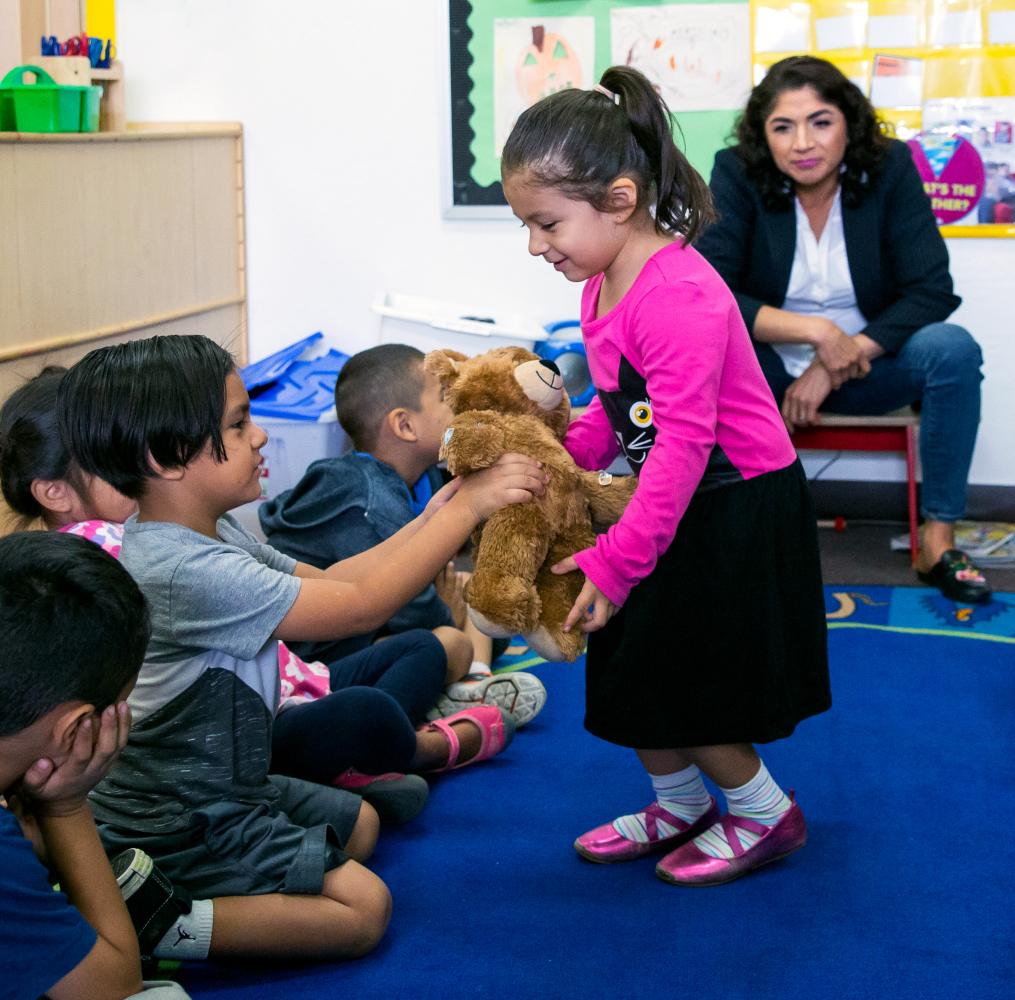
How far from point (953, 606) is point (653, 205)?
134 cm

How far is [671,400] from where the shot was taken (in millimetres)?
Answer: 1229

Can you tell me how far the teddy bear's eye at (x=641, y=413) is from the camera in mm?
1297

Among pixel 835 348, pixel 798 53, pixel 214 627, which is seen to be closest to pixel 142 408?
pixel 214 627

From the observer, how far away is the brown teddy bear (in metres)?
1.27

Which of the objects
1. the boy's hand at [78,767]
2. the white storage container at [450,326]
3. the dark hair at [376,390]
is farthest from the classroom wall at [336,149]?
the boy's hand at [78,767]

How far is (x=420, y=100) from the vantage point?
3.11m

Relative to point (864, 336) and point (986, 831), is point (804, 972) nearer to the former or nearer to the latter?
point (986, 831)

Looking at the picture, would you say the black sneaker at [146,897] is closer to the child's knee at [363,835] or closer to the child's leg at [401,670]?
the child's knee at [363,835]

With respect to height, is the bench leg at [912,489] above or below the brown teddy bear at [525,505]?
below

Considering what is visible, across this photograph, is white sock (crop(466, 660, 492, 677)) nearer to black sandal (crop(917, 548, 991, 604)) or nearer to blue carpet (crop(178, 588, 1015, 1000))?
blue carpet (crop(178, 588, 1015, 1000))

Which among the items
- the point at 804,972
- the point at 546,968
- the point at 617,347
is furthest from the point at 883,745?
the point at 617,347

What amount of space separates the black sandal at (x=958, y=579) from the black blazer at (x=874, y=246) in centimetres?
44

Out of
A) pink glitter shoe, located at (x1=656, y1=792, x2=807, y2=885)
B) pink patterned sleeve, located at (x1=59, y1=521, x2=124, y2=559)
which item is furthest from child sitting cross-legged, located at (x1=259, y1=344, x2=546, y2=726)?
pink glitter shoe, located at (x1=656, y1=792, x2=807, y2=885)

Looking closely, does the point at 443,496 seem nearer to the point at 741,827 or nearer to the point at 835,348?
the point at 741,827
